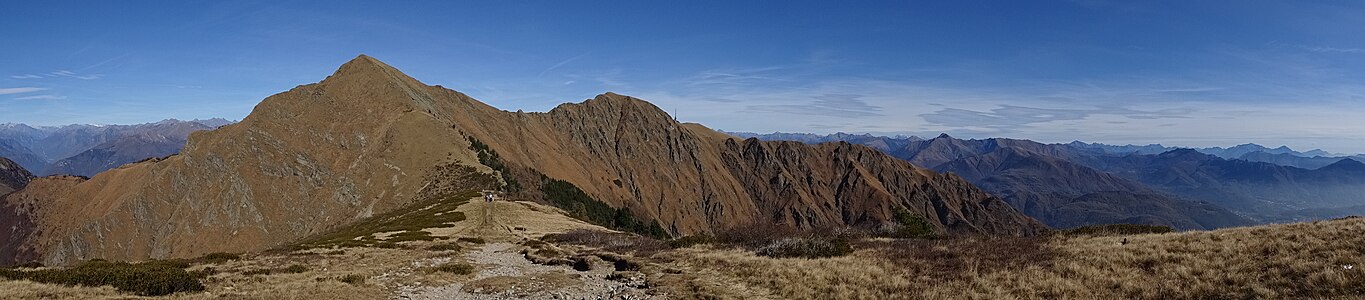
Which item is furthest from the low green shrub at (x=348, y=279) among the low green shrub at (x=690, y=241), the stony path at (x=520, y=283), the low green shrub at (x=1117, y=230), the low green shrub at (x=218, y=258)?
the low green shrub at (x=1117, y=230)

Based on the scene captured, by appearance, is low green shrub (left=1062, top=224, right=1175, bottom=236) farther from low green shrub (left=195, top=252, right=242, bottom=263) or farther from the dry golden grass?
low green shrub (left=195, top=252, right=242, bottom=263)

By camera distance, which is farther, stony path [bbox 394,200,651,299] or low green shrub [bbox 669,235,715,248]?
low green shrub [bbox 669,235,715,248]

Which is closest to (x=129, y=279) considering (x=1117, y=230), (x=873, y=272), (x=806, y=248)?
(x=806, y=248)

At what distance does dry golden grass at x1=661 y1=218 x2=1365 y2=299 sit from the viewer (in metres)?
16.3

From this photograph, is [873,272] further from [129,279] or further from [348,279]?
[129,279]

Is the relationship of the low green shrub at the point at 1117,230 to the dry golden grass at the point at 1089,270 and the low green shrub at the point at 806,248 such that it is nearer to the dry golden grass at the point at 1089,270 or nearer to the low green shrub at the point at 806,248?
the dry golden grass at the point at 1089,270

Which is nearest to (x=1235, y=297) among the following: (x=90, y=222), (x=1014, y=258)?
(x=1014, y=258)

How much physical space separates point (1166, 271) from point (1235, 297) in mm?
3543

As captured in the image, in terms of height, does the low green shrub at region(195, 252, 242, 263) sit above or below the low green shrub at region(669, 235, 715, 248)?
below

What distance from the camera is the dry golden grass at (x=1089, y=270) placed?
1630 centimetres

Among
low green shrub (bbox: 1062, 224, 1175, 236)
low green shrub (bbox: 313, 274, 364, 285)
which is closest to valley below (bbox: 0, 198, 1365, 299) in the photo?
low green shrub (bbox: 313, 274, 364, 285)

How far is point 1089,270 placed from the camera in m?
19.5

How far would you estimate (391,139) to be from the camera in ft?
466

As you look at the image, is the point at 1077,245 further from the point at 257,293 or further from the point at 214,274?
the point at 214,274
